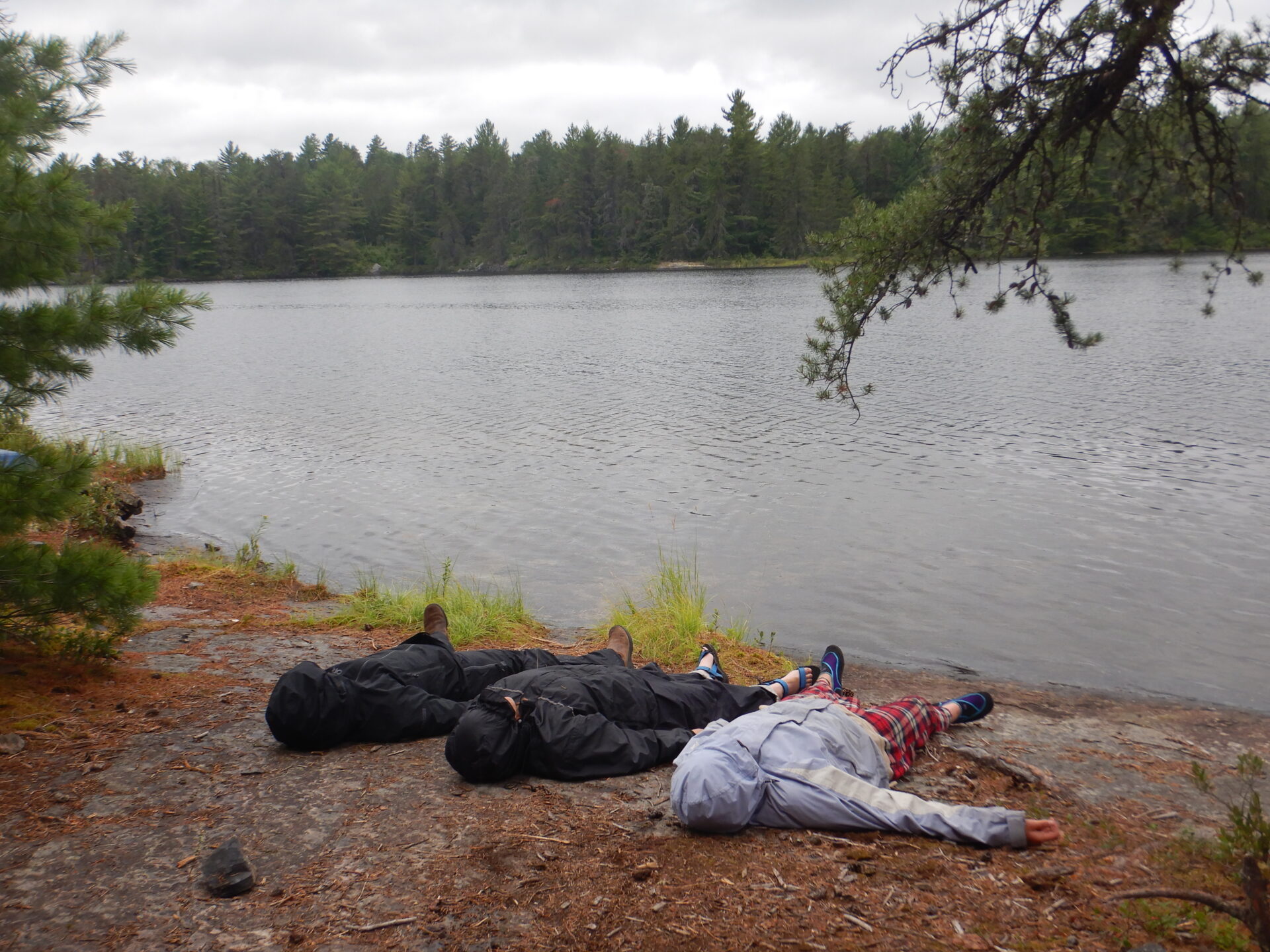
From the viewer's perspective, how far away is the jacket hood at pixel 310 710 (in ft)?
15.7

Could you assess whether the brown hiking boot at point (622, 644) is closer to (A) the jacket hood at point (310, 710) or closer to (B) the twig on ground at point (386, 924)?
(A) the jacket hood at point (310, 710)

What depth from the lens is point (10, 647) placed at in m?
Result: 5.59

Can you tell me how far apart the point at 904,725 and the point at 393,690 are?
9.66 ft

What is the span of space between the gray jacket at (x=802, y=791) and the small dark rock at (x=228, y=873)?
6.02ft

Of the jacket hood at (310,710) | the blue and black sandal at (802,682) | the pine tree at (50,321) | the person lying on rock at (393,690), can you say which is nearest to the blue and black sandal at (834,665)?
the blue and black sandal at (802,682)

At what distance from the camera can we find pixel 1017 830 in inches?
152

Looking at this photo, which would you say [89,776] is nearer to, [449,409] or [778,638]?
[778,638]

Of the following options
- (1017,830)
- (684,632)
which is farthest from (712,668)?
(1017,830)

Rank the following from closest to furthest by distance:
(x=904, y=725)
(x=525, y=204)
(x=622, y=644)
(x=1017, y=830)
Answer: (x=1017, y=830)
(x=904, y=725)
(x=622, y=644)
(x=525, y=204)

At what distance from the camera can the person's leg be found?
189 inches

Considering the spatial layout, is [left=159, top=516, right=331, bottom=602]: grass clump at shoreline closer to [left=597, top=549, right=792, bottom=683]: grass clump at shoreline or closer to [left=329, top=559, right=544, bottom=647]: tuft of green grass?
[left=329, top=559, right=544, bottom=647]: tuft of green grass

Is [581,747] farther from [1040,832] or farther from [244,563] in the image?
[244,563]

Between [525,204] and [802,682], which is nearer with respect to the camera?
[802,682]

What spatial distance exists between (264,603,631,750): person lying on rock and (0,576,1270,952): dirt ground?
0.17 m
